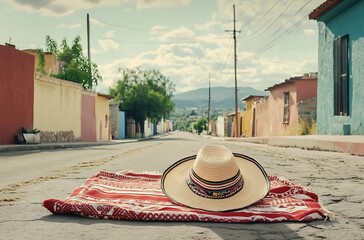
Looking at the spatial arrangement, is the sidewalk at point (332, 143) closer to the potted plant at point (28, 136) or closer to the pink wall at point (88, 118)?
the potted plant at point (28, 136)

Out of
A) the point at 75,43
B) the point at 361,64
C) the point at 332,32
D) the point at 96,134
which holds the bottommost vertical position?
the point at 96,134

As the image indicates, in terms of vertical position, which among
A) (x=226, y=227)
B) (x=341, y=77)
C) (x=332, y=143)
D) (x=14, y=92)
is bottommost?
(x=226, y=227)

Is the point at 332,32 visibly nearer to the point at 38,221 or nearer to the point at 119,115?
the point at 38,221

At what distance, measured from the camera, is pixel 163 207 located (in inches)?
134

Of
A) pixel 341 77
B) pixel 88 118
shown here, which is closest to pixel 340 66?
pixel 341 77

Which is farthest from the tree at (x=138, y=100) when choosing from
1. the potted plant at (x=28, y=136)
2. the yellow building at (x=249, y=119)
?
the potted plant at (x=28, y=136)

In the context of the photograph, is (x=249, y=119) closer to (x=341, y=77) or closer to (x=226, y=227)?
(x=341, y=77)

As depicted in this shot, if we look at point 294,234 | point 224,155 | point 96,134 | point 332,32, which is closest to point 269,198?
point 224,155

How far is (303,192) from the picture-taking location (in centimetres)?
396

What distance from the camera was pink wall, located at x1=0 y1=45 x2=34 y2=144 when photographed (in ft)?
62.6

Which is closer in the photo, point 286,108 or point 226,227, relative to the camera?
point 226,227

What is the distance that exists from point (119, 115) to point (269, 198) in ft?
162

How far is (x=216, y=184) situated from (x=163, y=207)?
16.2 inches

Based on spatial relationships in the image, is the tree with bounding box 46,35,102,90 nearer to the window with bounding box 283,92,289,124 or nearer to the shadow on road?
the window with bounding box 283,92,289,124
